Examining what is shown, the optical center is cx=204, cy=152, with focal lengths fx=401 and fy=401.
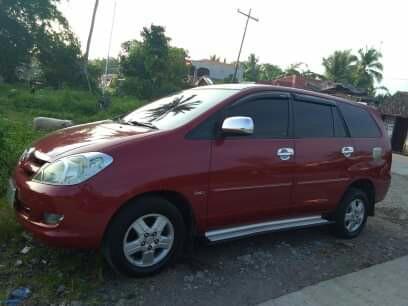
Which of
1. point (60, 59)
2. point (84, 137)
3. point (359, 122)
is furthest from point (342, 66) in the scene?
point (84, 137)

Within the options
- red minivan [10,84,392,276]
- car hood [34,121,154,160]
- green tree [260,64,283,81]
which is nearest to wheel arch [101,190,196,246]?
red minivan [10,84,392,276]

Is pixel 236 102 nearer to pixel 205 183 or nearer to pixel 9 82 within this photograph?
pixel 205 183

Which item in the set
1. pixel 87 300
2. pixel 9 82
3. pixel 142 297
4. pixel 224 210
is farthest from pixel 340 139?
pixel 9 82

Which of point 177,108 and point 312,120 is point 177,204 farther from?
point 312,120

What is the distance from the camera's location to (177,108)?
411cm

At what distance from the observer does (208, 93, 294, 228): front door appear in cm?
374

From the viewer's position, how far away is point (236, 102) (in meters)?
3.99

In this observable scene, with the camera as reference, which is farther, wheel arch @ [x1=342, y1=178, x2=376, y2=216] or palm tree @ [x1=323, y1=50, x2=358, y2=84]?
palm tree @ [x1=323, y1=50, x2=358, y2=84]

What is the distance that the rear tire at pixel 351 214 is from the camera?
16.6 ft

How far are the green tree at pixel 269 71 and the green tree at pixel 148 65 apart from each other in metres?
32.2

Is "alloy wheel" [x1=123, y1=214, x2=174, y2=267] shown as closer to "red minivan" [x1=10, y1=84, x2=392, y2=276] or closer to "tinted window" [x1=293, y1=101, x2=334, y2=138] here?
"red minivan" [x1=10, y1=84, x2=392, y2=276]

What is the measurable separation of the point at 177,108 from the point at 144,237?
4.57 ft

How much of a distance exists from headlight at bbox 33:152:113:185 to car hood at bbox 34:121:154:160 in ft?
0.49

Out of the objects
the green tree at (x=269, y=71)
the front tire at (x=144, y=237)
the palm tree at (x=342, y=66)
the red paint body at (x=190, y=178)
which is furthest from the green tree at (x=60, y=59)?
the green tree at (x=269, y=71)
